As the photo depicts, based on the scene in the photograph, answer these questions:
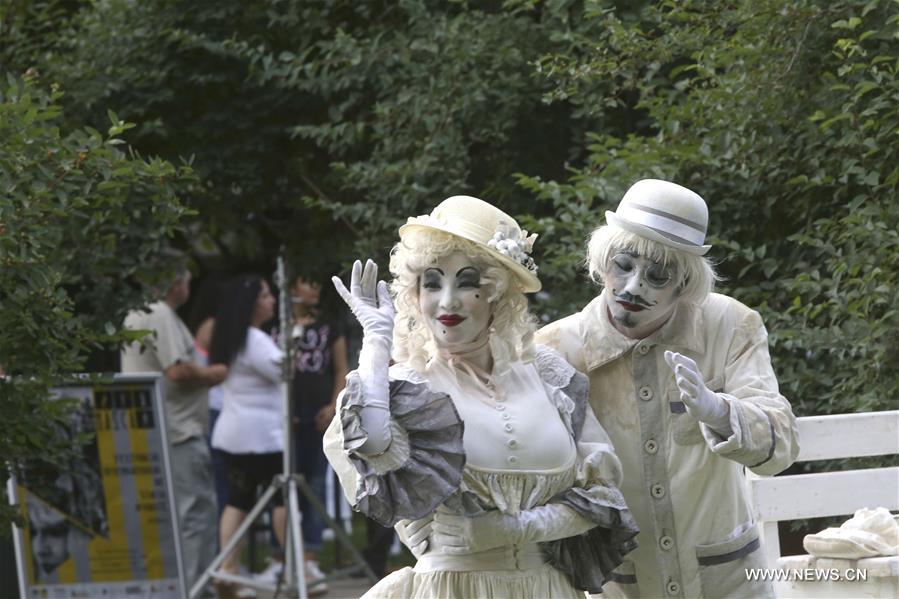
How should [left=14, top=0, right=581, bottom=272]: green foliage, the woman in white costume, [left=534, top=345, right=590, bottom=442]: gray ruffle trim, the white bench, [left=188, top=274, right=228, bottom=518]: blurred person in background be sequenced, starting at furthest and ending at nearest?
[left=188, top=274, right=228, bottom=518]: blurred person in background
[left=14, top=0, right=581, bottom=272]: green foliage
the white bench
[left=534, top=345, right=590, bottom=442]: gray ruffle trim
the woman in white costume

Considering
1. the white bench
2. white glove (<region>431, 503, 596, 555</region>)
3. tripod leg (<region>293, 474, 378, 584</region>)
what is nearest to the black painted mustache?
white glove (<region>431, 503, 596, 555</region>)

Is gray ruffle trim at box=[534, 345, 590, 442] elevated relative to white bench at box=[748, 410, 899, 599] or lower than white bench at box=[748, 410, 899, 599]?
elevated

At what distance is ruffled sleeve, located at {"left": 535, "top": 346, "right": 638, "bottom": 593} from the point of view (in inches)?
149

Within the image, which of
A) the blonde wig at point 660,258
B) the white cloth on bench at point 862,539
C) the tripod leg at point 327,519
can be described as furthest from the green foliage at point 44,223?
the white cloth on bench at point 862,539

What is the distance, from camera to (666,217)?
13.0 feet

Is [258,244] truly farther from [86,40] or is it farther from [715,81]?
[715,81]

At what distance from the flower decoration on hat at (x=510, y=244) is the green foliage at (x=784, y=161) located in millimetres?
1964

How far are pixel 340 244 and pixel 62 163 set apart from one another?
7.21 ft

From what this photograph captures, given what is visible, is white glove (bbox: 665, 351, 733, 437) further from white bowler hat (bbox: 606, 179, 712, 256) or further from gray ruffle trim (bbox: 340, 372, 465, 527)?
gray ruffle trim (bbox: 340, 372, 465, 527)

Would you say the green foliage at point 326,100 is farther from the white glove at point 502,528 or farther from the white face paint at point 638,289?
the white glove at point 502,528

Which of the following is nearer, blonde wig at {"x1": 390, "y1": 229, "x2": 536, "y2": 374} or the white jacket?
blonde wig at {"x1": 390, "y1": 229, "x2": 536, "y2": 374}

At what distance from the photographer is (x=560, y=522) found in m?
3.72
